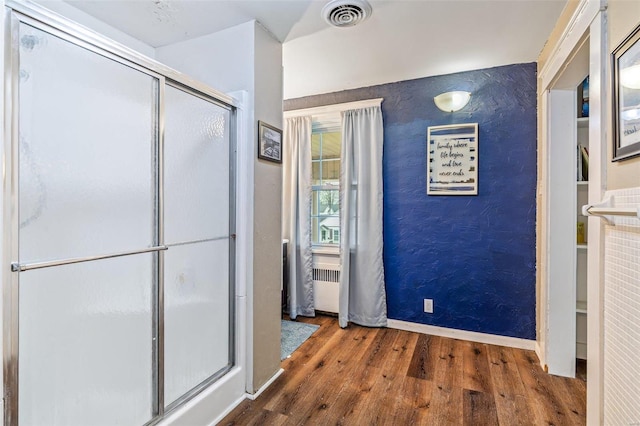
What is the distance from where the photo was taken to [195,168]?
1713mm

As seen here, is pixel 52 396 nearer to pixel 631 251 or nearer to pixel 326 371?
pixel 326 371

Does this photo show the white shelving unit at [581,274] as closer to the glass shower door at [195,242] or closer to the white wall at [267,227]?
the white wall at [267,227]

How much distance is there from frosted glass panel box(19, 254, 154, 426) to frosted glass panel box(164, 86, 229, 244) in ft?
1.00

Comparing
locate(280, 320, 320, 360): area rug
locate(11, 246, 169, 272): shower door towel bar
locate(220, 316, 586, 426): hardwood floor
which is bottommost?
locate(220, 316, 586, 426): hardwood floor

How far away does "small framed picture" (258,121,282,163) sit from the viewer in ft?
6.63

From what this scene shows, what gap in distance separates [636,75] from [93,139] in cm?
193

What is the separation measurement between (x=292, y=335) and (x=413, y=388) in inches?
47.9

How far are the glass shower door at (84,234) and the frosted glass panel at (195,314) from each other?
0.11 m

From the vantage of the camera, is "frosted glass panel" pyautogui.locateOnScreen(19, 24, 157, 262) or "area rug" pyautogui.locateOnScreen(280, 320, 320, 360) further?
"area rug" pyautogui.locateOnScreen(280, 320, 320, 360)

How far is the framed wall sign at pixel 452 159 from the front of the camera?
2775 millimetres

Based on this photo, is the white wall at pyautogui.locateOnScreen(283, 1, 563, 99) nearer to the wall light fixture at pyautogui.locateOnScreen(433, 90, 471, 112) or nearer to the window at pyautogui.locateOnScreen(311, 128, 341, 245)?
the wall light fixture at pyautogui.locateOnScreen(433, 90, 471, 112)

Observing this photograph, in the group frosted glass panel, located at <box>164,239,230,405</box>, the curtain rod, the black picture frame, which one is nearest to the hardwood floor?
frosted glass panel, located at <box>164,239,230,405</box>

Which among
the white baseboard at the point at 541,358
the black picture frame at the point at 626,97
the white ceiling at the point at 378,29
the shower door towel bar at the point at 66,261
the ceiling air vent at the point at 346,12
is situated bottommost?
the white baseboard at the point at 541,358

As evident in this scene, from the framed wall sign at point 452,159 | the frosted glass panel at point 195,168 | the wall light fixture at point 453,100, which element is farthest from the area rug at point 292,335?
the wall light fixture at point 453,100
